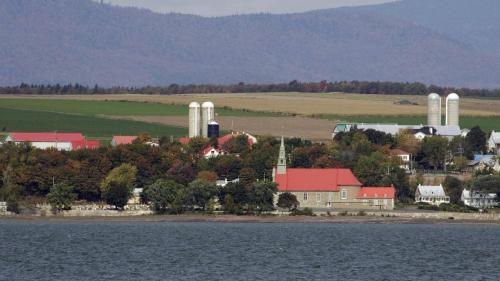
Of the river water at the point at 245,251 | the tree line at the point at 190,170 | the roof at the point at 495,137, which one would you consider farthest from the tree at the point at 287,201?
the roof at the point at 495,137

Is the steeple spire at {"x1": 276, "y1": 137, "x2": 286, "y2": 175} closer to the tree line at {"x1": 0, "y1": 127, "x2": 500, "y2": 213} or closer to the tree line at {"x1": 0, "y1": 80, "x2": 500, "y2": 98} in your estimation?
the tree line at {"x1": 0, "y1": 127, "x2": 500, "y2": 213}

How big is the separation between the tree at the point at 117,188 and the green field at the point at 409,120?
5027 cm

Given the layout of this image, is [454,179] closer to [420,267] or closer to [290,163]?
[290,163]

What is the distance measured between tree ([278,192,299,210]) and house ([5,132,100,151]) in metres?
26.5

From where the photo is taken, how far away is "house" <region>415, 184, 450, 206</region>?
105 metres

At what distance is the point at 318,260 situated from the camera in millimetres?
65875

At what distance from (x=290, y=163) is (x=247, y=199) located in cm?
1489

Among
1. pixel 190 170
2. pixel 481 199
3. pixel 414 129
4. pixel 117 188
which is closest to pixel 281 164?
pixel 190 170

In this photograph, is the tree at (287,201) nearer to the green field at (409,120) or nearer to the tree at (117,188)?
the tree at (117,188)

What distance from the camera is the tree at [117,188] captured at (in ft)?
323

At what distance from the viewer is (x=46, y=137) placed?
128250mm

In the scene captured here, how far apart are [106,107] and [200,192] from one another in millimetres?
61124

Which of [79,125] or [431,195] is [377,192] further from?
[79,125]

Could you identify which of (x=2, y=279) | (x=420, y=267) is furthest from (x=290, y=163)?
(x=2, y=279)
